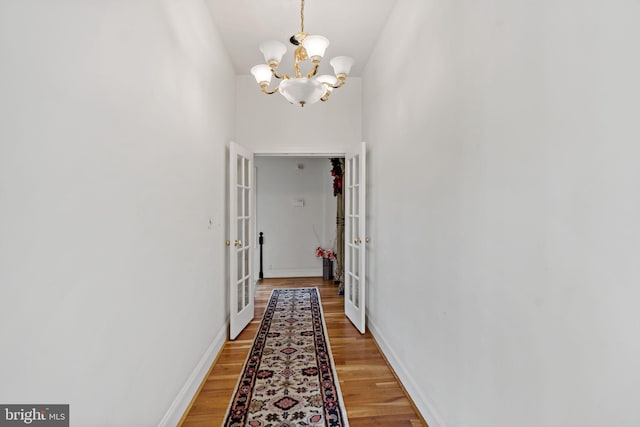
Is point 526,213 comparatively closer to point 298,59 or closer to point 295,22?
point 298,59

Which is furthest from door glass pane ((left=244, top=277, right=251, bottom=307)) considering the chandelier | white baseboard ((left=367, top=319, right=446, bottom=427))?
the chandelier

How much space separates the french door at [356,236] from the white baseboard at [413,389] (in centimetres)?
48

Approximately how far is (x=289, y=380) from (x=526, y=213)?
2000 millimetres

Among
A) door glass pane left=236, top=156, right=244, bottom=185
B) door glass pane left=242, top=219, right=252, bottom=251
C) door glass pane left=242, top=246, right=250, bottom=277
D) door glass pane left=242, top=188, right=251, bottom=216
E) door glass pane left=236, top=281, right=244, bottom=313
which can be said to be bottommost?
door glass pane left=236, top=281, right=244, bottom=313

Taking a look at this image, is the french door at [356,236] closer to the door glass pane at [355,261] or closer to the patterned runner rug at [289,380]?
the door glass pane at [355,261]

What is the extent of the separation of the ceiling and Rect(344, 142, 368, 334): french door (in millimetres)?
979

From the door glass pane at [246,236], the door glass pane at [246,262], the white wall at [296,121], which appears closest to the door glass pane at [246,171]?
the white wall at [296,121]

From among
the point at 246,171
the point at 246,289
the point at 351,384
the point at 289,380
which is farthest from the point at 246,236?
the point at 351,384

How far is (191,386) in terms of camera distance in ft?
6.65

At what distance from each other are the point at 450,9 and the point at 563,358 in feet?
5.23

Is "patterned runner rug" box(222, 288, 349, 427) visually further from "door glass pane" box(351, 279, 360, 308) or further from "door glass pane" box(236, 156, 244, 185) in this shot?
"door glass pane" box(236, 156, 244, 185)

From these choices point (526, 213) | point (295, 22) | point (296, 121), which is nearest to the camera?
point (526, 213)

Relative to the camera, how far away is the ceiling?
2.34 meters

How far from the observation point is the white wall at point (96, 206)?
797 mm
